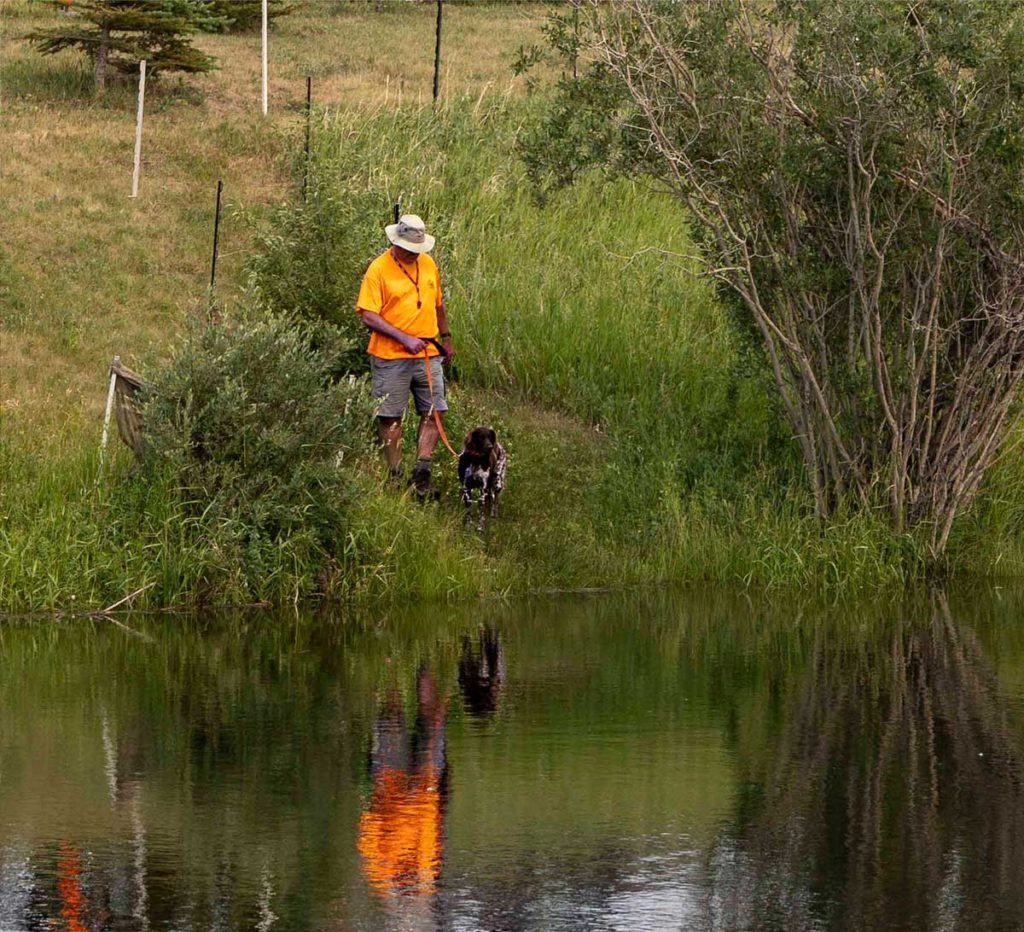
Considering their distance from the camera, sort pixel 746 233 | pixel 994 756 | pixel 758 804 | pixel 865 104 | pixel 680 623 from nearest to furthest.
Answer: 1. pixel 758 804
2. pixel 994 756
3. pixel 680 623
4. pixel 865 104
5. pixel 746 233

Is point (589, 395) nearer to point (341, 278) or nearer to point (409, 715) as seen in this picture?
point (341, 278)

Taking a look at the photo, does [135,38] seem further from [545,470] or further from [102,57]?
[545,470]

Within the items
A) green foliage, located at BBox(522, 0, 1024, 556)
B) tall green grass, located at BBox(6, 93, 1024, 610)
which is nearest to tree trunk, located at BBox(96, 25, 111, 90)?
tall green grass, located at BBox(6, 93, 1024, 610)

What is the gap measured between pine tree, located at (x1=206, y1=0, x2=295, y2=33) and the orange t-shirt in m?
27.5

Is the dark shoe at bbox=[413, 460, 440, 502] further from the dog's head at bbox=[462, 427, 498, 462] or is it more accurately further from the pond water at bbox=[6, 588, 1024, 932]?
the pond water at bbox=[6, 588, 1024, 932]

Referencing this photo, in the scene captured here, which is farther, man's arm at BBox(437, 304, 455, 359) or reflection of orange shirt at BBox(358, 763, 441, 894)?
man's arm at BBox(437, 304, 455, 359)

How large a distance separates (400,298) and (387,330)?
0.28 m

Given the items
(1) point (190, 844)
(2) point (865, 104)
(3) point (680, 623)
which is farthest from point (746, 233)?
(1) point (190, 844)

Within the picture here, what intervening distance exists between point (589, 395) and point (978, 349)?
482 cm

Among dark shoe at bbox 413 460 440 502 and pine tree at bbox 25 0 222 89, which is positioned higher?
pine tree at bbox 25 0 222 89

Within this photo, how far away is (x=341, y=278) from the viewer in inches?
727

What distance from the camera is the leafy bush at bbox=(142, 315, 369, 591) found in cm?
1355

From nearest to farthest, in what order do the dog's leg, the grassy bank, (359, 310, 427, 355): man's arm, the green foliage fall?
the grassy bank, the green foliage, (359, 310, 427, 355): man's arm, the dog's leg

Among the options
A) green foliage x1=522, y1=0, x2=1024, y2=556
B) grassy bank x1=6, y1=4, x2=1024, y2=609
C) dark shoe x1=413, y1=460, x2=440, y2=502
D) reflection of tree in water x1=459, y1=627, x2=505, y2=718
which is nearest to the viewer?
reflection of tree in water x1=459, y1=627, x2=505, y2=718
